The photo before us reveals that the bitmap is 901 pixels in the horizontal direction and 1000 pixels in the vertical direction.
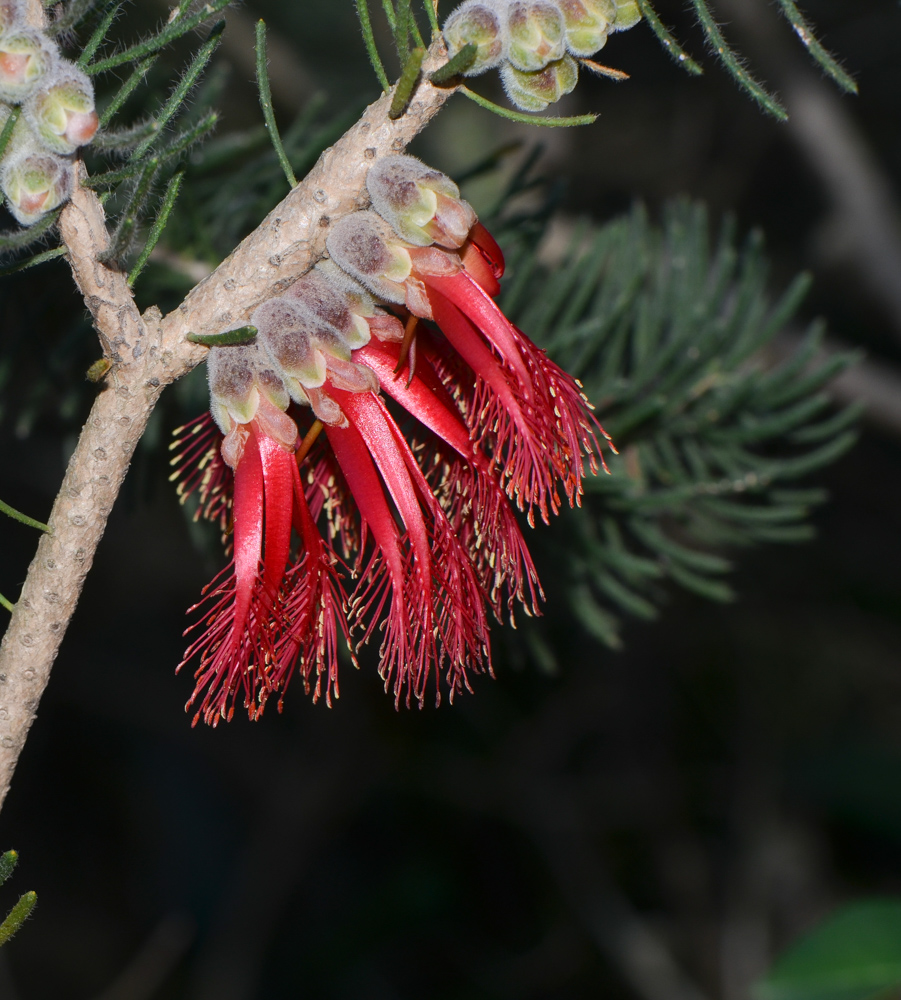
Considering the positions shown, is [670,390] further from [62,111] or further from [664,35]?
[62,111]

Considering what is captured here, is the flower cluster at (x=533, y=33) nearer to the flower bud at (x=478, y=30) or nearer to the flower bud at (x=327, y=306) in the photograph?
the flower bud at (x=478, y=30)

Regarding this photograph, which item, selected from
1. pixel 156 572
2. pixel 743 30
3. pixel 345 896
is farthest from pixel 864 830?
pixel 156 572

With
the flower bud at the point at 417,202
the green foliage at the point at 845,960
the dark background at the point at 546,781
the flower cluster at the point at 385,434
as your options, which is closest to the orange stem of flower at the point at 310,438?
the flower cluster at the point at 385,434

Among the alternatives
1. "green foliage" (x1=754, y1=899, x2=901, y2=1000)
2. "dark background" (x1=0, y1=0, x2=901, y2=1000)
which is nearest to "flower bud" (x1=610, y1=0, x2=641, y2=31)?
"green foliage" (x1=754, y1=899, x2=901, y2=1000)

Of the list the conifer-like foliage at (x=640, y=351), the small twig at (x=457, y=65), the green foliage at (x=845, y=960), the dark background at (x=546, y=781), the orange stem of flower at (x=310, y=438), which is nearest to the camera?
the small twig at (x=457, y=65)

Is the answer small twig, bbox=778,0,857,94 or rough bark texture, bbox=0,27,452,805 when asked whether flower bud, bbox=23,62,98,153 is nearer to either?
rough bark texture, bbox=0,27,452,805

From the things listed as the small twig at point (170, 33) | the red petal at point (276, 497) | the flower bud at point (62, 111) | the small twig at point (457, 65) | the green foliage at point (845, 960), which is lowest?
the green foliage at point (845, 960)
